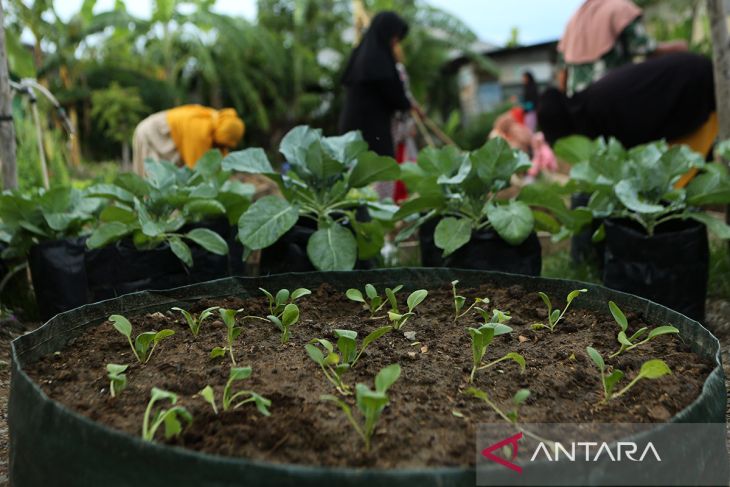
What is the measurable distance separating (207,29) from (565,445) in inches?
444

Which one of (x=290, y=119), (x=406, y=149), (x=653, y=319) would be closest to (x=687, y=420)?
(x=653, y=319)

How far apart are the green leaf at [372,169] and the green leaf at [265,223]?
234mm

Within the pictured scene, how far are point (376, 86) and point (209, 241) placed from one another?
9.24ft

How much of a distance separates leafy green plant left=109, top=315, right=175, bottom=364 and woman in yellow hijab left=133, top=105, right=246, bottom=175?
337cm

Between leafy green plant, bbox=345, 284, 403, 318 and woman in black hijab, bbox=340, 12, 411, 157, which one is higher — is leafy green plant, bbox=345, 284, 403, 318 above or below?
below

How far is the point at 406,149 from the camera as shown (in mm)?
5812

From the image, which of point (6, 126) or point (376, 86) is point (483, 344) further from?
point (376, 86)

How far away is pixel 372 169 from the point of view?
2256mm

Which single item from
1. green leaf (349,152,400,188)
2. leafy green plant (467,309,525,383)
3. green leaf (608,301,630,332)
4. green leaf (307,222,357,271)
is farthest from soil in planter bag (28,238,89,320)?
green leaf (608,301,630,332)

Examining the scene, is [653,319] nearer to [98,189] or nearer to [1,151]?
[98,189]

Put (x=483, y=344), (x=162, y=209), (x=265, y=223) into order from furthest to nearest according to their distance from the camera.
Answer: (x=162, y=209) → (x=265, y=223) → (x=483, y=344)

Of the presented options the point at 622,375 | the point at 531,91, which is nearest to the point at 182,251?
the point at 622,375

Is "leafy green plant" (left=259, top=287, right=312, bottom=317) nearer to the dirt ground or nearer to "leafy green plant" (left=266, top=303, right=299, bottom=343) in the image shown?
"leafy green plant" (left=266, top=303, right=299, bottom=343)

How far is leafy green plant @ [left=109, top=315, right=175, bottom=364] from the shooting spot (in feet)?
4.39
